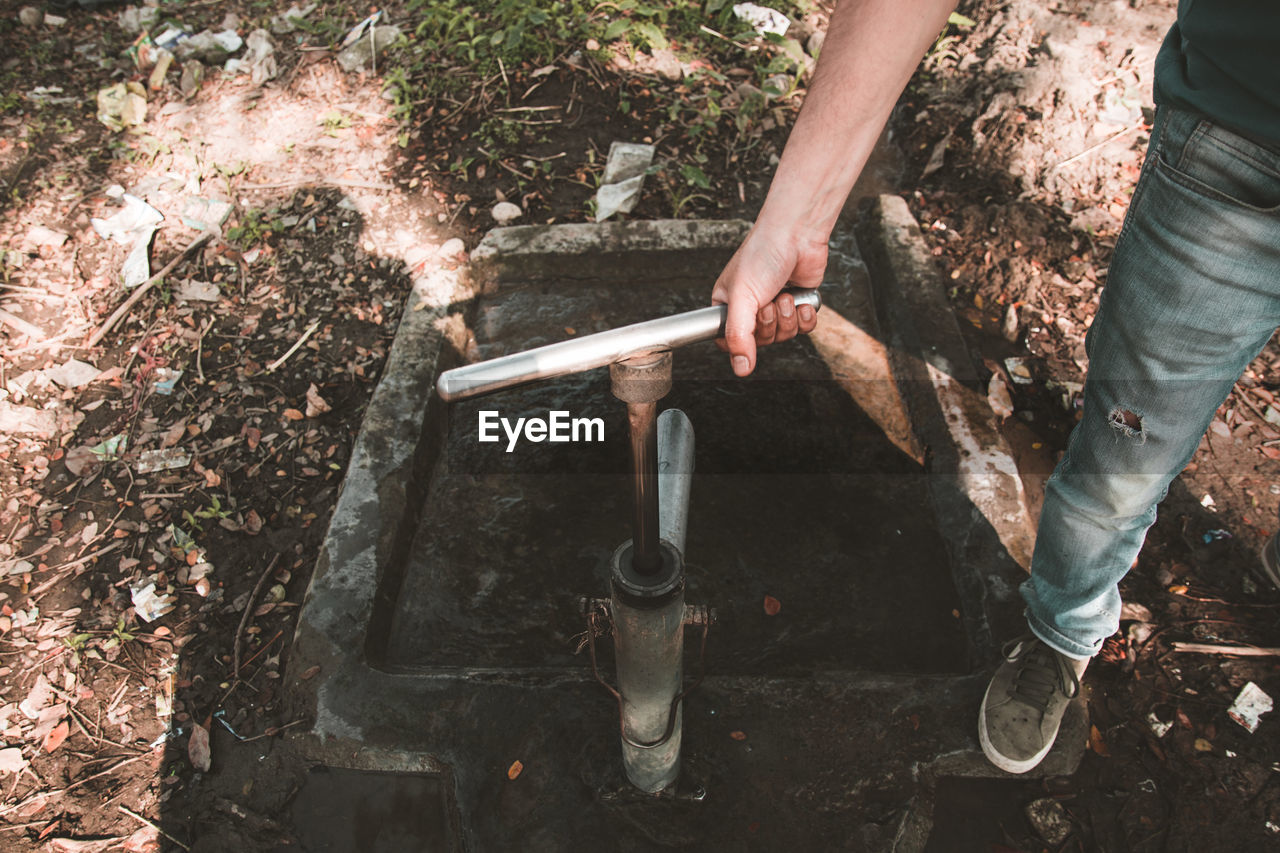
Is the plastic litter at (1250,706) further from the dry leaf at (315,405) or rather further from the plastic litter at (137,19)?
the plastic litter at (137,19)

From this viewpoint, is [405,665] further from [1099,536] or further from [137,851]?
[1099,536]

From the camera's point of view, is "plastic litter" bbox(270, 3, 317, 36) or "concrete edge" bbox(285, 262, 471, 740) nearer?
"concrete edge" bbox(285, 262, 471, 740)

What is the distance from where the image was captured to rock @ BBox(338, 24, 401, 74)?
3861 millimetres

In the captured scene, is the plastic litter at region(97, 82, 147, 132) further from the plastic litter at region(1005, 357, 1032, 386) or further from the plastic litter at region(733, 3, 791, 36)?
the plastic litter at region(1005, 357, 1032, 386)

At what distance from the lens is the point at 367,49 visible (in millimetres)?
3902

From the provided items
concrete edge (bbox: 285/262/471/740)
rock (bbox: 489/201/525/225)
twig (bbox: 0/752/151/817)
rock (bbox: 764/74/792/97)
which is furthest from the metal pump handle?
rock (bbox: 764/74/792/97)

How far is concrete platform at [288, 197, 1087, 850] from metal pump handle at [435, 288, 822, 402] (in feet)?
3.29

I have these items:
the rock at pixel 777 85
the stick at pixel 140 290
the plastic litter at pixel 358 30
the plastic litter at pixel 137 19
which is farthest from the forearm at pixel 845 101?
the plastic litter at pixel 137 19

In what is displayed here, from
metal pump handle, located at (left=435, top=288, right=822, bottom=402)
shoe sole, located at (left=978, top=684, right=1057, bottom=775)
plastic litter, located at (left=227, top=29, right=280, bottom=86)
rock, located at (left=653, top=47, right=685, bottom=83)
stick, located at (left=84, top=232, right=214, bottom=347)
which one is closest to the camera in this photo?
metal pump handle, located at (left=435, top=288, right=822, bottom=402)

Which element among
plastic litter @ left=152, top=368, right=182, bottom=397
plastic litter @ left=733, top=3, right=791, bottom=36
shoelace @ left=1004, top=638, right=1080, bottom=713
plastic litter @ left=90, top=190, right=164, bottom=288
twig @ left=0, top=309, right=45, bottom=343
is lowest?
twig @ left=0, top=309, right=45, bottom=343

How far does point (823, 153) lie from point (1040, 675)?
4.10ft

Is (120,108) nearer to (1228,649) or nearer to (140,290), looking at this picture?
(140,290)

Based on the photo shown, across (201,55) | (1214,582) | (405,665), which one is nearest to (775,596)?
(405,665)

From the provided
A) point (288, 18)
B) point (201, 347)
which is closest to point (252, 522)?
point (201, 347)
